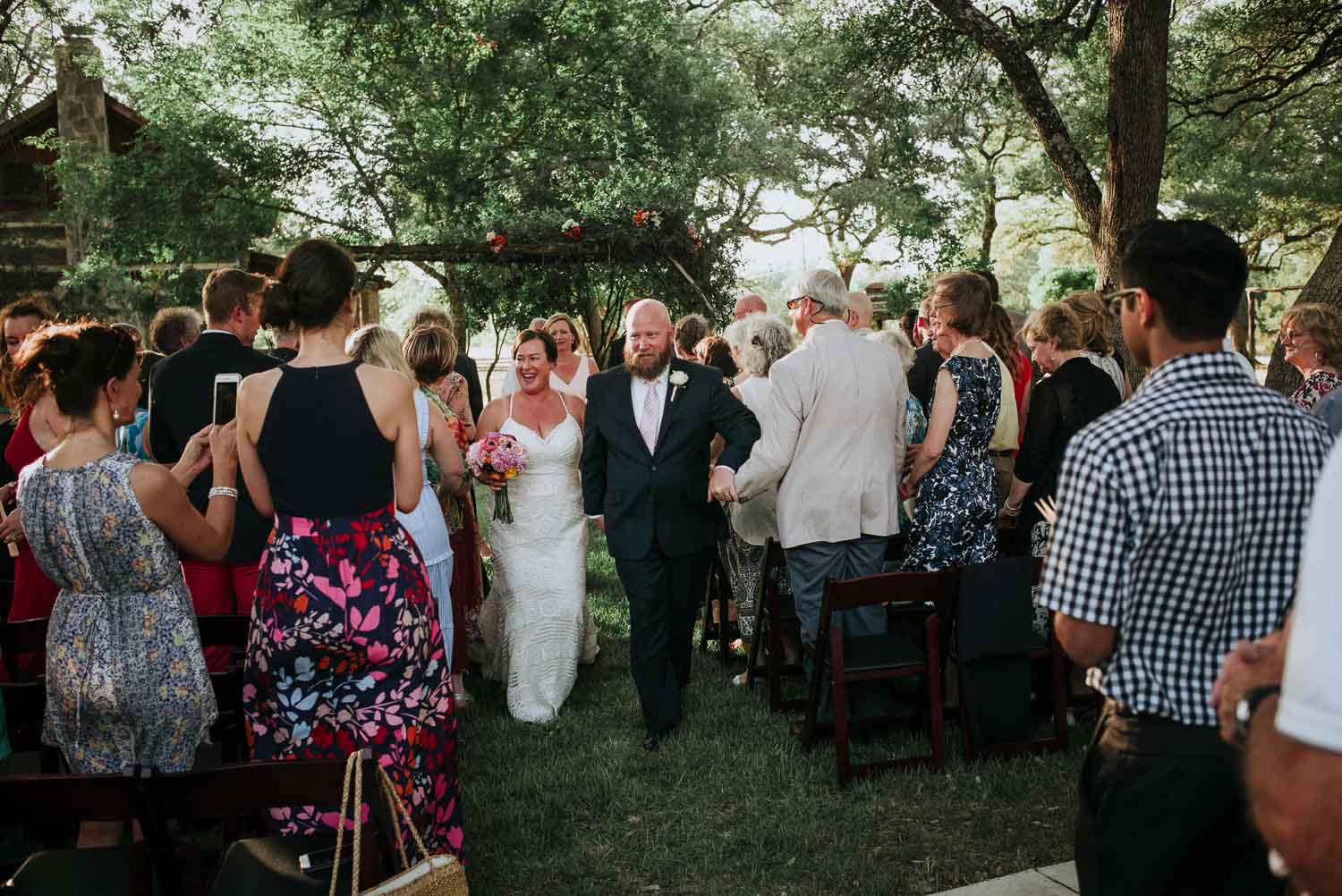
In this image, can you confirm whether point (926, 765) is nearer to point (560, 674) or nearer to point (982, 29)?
point (560, 674)

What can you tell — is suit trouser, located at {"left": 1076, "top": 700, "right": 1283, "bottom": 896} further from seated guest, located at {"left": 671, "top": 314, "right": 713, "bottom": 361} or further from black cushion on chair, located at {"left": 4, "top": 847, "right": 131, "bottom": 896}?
seated guest, located at {"left": 671, "top": 314, "right": 713, "bottom": 361}

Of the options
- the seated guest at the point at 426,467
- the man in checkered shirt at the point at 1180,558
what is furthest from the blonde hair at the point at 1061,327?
the man in checkered shirt at the point at 1180,558

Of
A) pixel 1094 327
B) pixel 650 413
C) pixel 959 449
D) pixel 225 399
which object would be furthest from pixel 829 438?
pixel 225 399

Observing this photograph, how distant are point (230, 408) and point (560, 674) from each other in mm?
2788

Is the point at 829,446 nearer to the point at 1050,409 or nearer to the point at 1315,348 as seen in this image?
the point at 1050,409

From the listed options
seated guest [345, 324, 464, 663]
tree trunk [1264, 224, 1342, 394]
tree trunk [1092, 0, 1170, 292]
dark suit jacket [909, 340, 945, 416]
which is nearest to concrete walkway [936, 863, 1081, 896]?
seated guest [345, 324, 464, 663]

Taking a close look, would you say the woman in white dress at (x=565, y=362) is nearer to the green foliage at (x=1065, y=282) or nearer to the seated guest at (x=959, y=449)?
the seated guest at (x=959, y=449)

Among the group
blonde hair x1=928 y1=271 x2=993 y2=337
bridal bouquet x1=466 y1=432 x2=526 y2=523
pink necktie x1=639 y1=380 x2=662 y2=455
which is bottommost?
bridal bouquet x1=466 y1=432 x2=526 y2=523

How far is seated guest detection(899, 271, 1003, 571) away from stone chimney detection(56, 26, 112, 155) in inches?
590

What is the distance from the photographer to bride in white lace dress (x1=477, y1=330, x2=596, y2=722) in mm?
5816

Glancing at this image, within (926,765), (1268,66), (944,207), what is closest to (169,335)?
(926,765)

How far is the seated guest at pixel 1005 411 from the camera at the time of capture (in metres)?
6.01

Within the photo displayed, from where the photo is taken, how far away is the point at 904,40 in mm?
11539

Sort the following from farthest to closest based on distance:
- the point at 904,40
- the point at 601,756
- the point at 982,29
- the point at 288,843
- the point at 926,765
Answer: the point at 904,40, the point at 982,29, the point at 601,756, the point at 926,765, the point at 288,843
